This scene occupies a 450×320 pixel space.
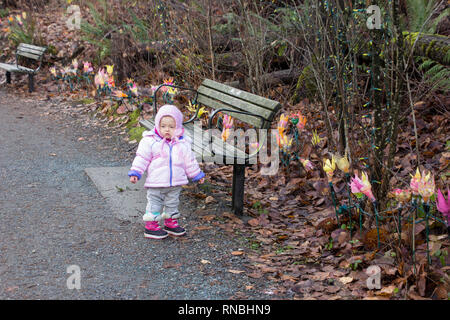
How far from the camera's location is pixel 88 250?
3605mm

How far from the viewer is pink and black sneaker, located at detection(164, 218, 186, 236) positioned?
3.91 m

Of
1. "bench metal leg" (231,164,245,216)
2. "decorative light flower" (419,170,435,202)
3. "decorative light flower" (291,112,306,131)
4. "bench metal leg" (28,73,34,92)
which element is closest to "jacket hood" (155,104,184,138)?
"bench metal leg" (231,164,245,216)

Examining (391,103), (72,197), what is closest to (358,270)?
(391,103)

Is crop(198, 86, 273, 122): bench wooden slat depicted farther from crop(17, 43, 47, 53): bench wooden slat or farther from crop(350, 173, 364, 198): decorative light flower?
crop(17, 43, 47, 53): bench wooden slat

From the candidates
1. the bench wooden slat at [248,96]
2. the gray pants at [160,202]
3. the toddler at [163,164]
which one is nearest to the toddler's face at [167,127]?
the toddler at [163,164]

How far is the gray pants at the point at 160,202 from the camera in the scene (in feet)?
12.5

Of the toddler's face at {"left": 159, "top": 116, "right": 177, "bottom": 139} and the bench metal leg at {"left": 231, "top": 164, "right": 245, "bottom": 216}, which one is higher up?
the toddler's face at {"left": 159, "top": 116, "right": 177, "bottom": 139}

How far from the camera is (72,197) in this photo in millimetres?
4703

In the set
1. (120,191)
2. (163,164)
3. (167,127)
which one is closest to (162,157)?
(163,164)

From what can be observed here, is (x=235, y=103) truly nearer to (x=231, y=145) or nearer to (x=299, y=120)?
(x=231, y=145)

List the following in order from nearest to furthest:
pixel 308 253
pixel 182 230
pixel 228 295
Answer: pixel 228 295
pixel 308 253
pixel 182 230

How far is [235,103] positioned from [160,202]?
56.0 inches
